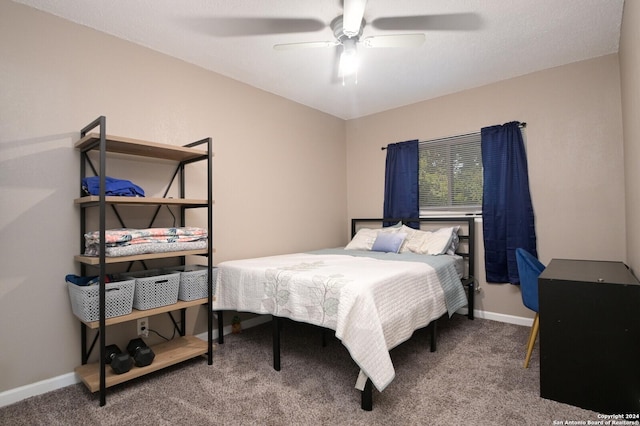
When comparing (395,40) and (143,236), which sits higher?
(395,40)

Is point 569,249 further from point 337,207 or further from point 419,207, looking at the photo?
point 337,207

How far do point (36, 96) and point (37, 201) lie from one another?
667mm

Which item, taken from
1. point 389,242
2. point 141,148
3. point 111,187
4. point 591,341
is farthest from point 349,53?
point 591,341

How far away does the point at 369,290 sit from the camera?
1.93 m

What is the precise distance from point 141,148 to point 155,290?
987 mm

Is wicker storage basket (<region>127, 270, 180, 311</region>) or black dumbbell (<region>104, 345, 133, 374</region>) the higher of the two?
wicker storage basket (<region>127, 270, 180, 311</region>)

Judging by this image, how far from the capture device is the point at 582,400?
5.92 feet

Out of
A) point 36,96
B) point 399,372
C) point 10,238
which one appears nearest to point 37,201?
point 10,238

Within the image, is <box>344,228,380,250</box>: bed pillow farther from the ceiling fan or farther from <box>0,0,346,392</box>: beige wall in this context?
the ceiling fan

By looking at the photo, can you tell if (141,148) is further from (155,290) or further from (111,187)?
(155,290)

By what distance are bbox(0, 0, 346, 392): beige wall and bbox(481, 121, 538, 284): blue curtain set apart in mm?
2312

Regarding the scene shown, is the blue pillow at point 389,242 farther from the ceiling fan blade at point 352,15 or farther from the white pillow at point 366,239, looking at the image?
the ceiling fan blade at point 352,15

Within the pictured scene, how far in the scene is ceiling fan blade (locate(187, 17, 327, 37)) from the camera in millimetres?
2256

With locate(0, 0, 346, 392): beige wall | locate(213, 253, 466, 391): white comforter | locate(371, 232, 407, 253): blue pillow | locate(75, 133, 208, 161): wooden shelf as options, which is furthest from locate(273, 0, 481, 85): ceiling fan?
locate(371, 232, 407, 253): blue pillow
